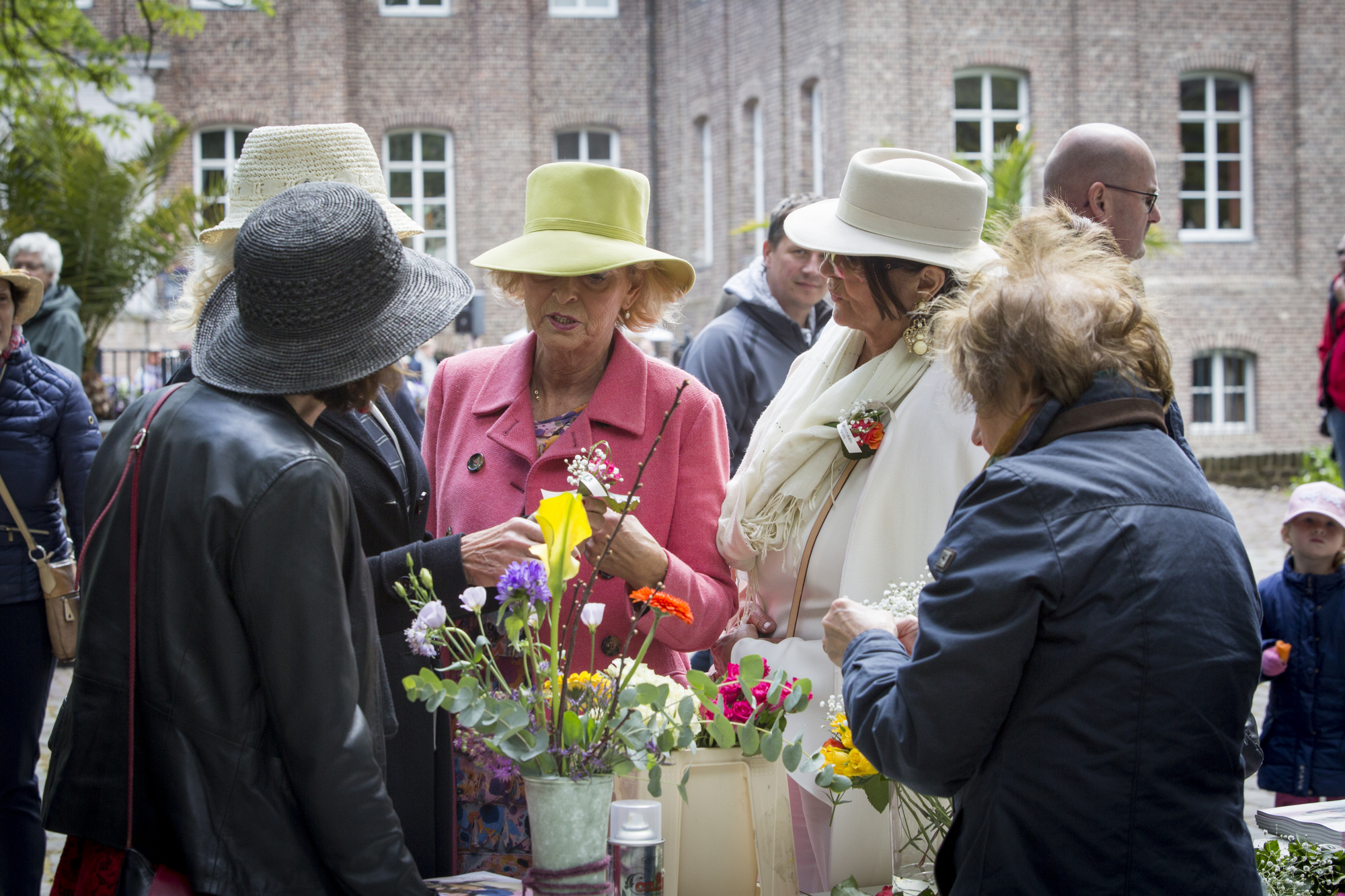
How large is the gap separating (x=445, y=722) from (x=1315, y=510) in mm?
3348

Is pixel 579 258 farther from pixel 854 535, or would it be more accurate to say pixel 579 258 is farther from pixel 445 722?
pixel 445 722

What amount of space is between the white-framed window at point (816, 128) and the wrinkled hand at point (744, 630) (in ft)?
51.7

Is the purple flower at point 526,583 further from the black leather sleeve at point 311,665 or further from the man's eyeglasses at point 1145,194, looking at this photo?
the man's eyeglasses at point 1145,194

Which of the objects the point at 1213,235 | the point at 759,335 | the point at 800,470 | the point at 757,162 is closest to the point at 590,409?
the point at 800,470

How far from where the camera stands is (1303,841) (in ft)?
7.39

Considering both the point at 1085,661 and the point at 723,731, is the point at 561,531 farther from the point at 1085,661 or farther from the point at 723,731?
the point at 1085,661

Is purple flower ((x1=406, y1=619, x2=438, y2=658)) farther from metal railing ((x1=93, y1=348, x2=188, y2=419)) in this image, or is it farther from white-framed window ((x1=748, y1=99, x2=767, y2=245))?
white-framed window ((x1=748, y1=99, x2=767, y2=245))

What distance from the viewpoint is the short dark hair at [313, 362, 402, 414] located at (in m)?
1.64

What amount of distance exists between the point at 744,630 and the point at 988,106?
53.2 ft

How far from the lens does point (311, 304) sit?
5.28ft

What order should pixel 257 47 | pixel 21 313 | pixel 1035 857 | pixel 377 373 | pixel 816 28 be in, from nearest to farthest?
pixel 1035 857 → pixel 377 373 → pixel 21 313 → pixel 816 28 → pixel 257 47

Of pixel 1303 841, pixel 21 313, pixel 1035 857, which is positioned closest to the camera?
pixel 1035 857

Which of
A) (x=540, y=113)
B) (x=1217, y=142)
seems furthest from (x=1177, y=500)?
(x=540, y=113)

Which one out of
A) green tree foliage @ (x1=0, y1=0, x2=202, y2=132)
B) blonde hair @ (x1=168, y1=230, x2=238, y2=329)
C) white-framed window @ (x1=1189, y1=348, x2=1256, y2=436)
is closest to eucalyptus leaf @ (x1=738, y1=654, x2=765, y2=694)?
blonde hair @ (x1=168, y1=230, x2=238, y2=329)
